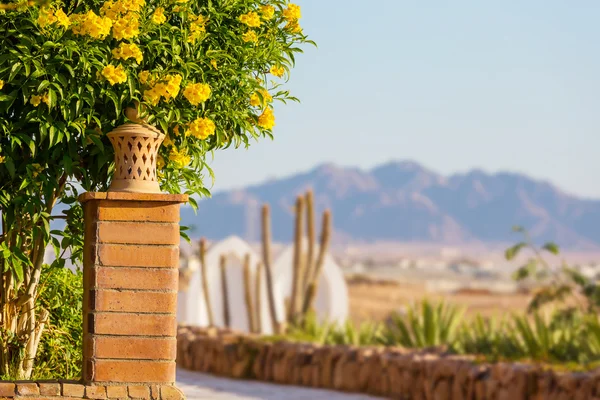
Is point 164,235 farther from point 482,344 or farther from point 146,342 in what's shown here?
point 482,344

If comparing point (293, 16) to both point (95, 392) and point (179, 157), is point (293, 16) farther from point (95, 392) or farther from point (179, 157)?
point (95, 392)

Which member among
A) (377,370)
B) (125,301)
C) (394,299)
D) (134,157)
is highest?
(134,157)

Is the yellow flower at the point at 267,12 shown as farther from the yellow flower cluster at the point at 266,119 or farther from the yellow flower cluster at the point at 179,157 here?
the yellow flower cluster at the point at 179,157

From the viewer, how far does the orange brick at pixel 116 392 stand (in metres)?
5.53

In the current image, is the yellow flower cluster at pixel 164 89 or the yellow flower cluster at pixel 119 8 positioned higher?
the yellow flower cluster at pixel 119 8

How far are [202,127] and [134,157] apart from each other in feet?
1.39

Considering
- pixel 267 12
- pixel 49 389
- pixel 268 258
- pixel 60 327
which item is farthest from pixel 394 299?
pixel 49 389

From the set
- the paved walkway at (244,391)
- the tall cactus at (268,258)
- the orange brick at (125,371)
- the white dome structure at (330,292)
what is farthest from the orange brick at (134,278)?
the white dome structure at (330,292)

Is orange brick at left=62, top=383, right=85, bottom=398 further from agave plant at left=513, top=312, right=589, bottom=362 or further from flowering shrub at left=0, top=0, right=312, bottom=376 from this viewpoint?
agave plant at left=513, top=312, right=589, bottom=362

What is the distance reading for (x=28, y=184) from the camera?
571 centimetres

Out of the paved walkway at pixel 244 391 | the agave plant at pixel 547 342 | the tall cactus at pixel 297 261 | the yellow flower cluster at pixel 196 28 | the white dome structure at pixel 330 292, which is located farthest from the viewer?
the white dome structure at pixel 330 292

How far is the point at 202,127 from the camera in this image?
575 cm

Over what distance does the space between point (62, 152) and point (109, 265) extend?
29.3 inches

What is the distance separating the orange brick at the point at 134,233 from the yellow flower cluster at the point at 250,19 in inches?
50.3
